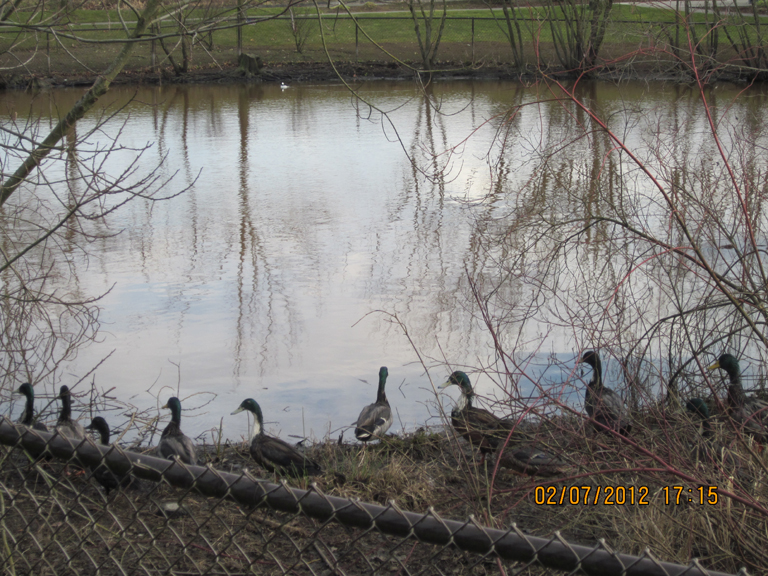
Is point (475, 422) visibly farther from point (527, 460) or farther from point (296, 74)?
point (296, 74)

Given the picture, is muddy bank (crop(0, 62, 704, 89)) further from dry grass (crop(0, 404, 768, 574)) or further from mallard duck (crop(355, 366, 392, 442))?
dry grass (crop(0, 404, 768, 574))

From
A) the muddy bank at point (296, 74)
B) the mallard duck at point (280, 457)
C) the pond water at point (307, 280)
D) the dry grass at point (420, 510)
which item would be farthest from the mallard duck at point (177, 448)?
the muddy bank at point (296, 74)

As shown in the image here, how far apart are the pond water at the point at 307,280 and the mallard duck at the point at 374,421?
25 centimetres

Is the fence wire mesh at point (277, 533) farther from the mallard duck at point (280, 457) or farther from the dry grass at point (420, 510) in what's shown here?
the mallard duck at point (280, 457)

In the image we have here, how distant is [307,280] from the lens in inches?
318

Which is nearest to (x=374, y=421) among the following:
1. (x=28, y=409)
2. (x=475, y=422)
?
(x=475, y=422)

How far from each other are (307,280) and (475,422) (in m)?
3.87

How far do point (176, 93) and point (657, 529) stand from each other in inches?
952

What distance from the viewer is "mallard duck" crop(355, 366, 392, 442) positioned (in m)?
4.89

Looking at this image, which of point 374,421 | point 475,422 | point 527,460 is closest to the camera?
point 527,460

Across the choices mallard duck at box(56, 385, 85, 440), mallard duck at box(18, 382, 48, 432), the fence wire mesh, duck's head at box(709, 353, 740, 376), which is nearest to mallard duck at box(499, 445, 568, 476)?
the fence wire mesh
